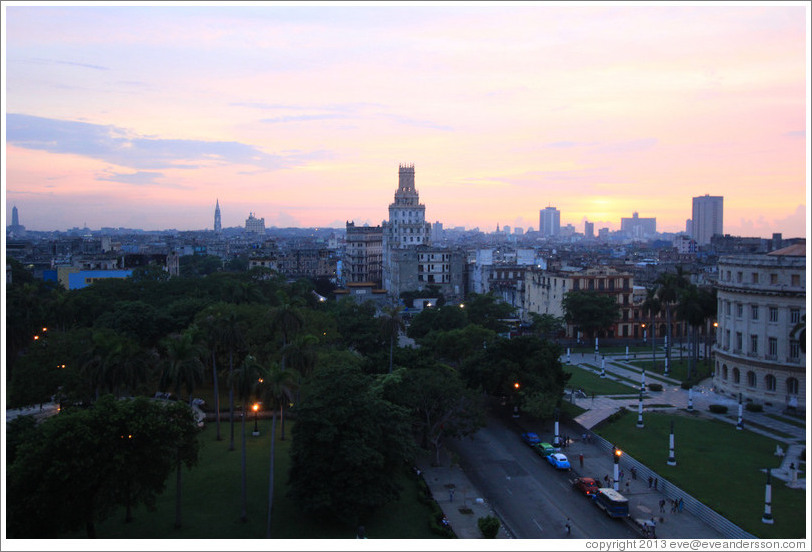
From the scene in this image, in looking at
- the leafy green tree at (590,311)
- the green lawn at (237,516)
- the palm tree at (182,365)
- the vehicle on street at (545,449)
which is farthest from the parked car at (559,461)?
the leafy green tree at (590,311)

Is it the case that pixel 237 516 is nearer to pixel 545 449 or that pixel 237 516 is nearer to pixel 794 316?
pixel 545 449

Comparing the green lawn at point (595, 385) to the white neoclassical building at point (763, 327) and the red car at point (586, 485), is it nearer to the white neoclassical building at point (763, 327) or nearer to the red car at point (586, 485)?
the white neoclassical building at point (763, 327)

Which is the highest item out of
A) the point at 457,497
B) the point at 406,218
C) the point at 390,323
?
the point at 406,218

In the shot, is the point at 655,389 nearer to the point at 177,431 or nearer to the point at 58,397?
the point at 177,431

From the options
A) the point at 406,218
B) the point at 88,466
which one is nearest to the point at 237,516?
the point at 88,466

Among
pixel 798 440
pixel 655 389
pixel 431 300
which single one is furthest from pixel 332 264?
pixel 798 440
